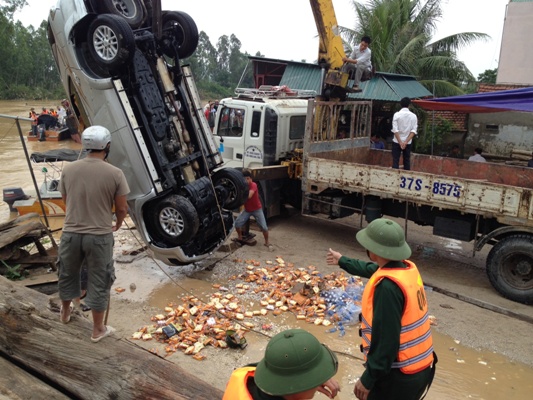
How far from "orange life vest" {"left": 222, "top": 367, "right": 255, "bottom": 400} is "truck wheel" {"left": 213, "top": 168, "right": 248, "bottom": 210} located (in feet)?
15.7

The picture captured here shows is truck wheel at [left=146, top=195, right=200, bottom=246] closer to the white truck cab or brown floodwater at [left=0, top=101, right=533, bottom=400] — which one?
brown floodwater at [left=0, top=101, right=533, bottom=400]

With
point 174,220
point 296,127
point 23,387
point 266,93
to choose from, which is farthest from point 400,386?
point 266,93

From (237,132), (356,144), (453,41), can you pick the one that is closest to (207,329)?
(237,132)

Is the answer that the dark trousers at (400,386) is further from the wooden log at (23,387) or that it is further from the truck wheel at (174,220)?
the truck wheel at (174,220)

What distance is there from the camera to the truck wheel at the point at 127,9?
572cm

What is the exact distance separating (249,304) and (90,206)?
3.07 metres

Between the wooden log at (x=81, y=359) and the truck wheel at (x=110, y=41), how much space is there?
9.42ft

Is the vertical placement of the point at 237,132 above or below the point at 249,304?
above

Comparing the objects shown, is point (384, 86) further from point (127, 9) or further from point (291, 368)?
point (291, 368)

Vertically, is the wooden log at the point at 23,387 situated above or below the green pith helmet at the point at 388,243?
below

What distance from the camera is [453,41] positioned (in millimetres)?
16469

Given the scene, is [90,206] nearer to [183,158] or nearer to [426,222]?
[183,158]

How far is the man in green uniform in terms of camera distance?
2309mm

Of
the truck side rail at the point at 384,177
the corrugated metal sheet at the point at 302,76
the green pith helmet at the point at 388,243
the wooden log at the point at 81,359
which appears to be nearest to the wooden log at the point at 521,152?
the truck side rail at the point at 384,177
